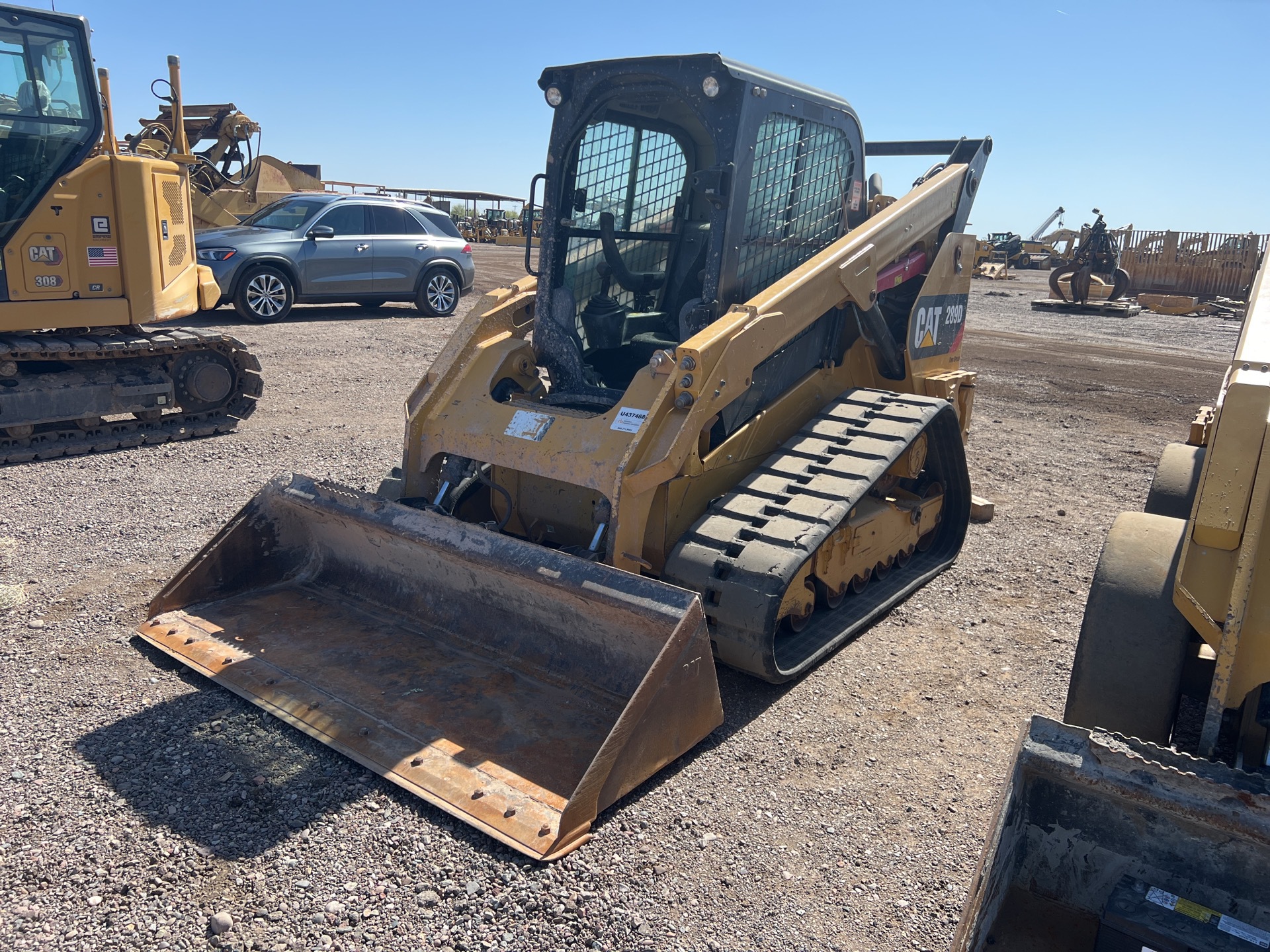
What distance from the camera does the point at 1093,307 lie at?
23.6m

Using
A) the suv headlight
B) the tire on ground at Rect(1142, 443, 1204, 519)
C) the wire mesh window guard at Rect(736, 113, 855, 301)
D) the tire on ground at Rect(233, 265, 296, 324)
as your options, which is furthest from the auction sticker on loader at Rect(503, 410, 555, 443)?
the tire on ground at Rect(233, 265, 296, 324)

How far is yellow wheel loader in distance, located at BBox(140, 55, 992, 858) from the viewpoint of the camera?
12.0ft

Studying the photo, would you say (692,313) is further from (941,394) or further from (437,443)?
(941,394)

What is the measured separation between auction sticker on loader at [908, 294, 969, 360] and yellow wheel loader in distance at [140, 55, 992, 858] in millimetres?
35

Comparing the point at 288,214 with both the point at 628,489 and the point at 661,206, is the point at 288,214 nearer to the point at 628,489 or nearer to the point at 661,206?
the point at 661,206

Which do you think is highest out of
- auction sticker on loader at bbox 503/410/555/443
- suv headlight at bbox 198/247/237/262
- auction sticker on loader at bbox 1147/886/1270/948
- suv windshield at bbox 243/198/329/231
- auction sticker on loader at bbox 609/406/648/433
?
suv windshield at bbox 243/198/329/231

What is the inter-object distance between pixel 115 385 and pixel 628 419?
17.9 feet

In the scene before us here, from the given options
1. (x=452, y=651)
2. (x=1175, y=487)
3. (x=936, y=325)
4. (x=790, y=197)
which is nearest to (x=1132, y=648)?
(x=1175, y=487)

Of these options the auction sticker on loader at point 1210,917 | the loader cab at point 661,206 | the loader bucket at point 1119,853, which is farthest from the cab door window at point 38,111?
the auction sticker on loader at point 1210,917

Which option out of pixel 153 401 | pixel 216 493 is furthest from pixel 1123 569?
pixel 153 401

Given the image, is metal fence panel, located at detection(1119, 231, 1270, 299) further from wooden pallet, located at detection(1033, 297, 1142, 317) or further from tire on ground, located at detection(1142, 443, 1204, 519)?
tire on ground, located at detection(1142, 443, 1204, 519)

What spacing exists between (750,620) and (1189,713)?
1990 millimetres

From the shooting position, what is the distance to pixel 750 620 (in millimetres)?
3904

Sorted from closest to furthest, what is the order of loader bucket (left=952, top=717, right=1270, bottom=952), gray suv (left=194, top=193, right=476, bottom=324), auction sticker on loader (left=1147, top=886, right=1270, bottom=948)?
1. auction sticker on loader (left=1147, top=886, right=1270, bottom=948)
2. loader bucket (left=952, top=717, right=1270, bottom=952)
3. gray suv (left=194, top=193, right=476, bottom=324)
